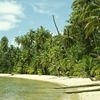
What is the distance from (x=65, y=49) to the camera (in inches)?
1775

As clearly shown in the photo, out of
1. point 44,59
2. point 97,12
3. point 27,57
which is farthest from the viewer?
point 27,57

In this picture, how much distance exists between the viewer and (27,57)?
9219cm

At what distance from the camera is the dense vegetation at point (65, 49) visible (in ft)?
136

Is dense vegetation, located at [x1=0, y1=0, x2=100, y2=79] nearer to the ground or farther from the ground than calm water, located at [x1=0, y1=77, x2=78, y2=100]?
farther from the ground

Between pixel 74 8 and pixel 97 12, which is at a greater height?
pixel 74 8

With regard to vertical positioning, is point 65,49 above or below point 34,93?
above

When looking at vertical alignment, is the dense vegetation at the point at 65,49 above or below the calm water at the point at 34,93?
above

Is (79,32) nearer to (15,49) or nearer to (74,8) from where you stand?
(74,8)

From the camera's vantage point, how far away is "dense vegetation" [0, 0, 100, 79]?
4150cm

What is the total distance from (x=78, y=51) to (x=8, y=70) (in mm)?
54304

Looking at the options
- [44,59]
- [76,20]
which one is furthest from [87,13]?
[44,59]

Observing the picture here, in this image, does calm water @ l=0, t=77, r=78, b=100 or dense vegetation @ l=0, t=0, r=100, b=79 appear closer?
calm water @ l=0, t=77, r=78, b=100

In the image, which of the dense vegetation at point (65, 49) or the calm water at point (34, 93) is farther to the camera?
the dense vegetation at point (65, 49)

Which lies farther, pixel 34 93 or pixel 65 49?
pixel 65 49
